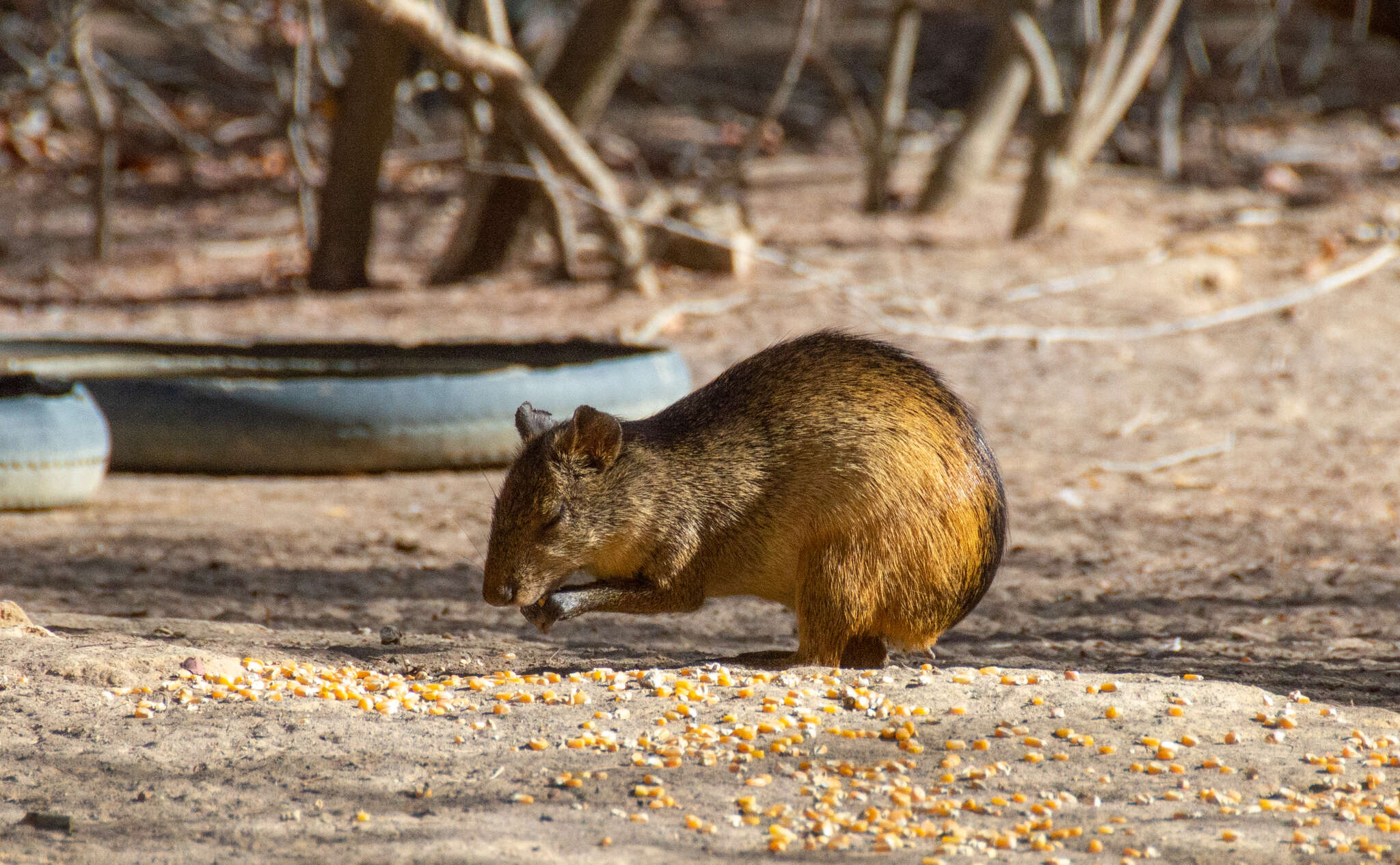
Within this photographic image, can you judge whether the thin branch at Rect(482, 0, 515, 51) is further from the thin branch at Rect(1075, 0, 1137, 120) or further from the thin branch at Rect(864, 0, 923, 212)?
the thin branch at Rect(1075, 0, 1137, 120)

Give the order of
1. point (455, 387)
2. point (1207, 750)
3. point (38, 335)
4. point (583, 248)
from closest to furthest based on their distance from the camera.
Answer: point (1207, 750) → point (455, 387) → point (38, 335) → point (583, 248)

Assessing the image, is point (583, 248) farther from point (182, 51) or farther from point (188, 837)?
point (188, 837)

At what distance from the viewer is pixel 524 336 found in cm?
941

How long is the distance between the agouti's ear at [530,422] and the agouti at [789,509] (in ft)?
0.04

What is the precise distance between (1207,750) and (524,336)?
6542mm

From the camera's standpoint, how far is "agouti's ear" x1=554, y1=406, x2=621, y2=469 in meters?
3.91

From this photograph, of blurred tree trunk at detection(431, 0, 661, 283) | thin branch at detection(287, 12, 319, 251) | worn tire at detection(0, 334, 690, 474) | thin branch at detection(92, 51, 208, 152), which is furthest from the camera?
thin branch at detection(92, 51, 208, 152)

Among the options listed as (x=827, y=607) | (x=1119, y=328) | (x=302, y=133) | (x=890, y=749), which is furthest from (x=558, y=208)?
(x=890, y=749)

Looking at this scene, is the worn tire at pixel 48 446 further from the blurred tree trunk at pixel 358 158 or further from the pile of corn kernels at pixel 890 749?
the blurred tree trunk at pixel 358 158

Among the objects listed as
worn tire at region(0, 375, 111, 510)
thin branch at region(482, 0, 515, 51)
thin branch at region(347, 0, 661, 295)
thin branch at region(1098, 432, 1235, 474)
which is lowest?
worn tire at region(0, 375, 111, 510)

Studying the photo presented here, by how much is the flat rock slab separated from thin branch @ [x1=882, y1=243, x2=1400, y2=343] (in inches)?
196

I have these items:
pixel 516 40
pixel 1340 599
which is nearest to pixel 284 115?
pixel 516 40

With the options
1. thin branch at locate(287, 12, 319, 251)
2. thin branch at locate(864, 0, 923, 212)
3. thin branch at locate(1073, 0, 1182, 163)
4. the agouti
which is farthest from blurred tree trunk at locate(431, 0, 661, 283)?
the agouti

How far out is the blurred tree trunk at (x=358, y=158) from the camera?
10.3 m
